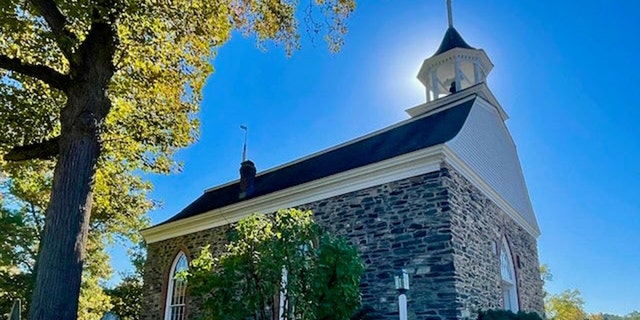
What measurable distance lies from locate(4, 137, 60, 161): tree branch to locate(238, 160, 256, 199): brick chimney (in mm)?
6738

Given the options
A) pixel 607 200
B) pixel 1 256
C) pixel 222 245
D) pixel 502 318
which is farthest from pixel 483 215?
pixel 1 256

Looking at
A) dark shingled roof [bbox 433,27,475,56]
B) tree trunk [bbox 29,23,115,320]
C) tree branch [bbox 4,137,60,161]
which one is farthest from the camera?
dark shingled roof [bbox 433,27,475,56]

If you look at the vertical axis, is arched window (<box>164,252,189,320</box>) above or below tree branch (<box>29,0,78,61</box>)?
below

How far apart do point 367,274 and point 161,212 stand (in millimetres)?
9622

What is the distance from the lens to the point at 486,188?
37.4 feet

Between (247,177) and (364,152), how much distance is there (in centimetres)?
460

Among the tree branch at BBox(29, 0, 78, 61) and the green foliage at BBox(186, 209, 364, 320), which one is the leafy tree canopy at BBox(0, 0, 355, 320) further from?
the green foliage at BBox(186, 209, 364, 320)

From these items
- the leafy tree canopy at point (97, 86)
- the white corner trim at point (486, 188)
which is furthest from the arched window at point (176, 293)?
the white corner trim at point (486, 188)

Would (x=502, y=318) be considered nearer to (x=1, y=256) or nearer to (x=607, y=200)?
(x=607, y=200)

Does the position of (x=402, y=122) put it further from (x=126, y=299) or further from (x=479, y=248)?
(x=126, y=299)

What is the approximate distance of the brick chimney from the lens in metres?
14.5

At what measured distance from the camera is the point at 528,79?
13.4 m

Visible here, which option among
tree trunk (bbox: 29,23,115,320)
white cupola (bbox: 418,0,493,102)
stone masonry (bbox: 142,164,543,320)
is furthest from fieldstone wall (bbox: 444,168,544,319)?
tree trunk (bbox: 29,23,115,320)

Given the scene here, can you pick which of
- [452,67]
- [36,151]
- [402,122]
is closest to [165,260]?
[36,151]
